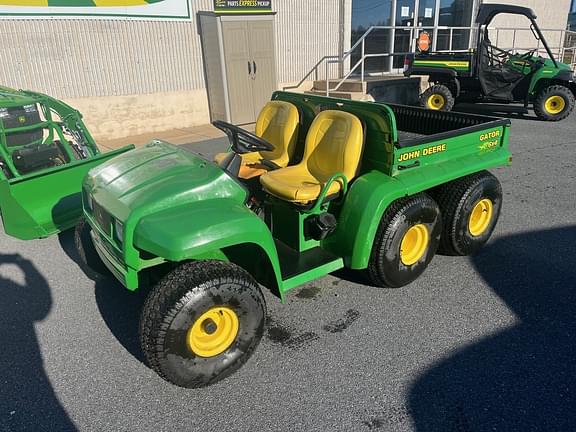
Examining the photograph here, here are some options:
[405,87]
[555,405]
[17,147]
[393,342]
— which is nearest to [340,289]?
[393,342]

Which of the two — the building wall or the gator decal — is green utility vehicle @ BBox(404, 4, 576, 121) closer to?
the gator decal

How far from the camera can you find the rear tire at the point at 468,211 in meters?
3.80

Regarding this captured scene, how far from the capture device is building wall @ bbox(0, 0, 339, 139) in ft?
25.3

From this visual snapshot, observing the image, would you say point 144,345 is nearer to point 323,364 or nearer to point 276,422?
point 276,422

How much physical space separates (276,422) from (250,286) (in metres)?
0.74

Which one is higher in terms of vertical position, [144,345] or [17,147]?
[17,147]

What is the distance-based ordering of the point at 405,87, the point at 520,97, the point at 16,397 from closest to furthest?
the point at 16,397
the point at 520,97
the point at 405,87

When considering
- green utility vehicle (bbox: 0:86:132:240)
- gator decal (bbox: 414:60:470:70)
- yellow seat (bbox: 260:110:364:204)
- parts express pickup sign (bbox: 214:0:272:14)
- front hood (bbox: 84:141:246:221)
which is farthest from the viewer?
gator decal (bbox: 414:60:470:70)

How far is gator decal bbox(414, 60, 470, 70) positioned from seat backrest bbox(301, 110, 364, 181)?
8002 millimetres

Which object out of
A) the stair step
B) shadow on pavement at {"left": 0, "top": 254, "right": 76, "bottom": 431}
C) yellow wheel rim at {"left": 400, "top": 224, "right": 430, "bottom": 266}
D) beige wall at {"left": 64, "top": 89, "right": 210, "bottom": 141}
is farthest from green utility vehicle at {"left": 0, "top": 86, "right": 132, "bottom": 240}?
the stair step

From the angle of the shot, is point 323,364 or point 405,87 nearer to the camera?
point 323,364

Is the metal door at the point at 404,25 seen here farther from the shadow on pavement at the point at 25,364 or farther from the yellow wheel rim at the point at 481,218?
the shadow on pavement at the point at 25,364

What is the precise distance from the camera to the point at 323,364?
2.81 meters

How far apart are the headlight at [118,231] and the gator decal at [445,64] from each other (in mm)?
9702
